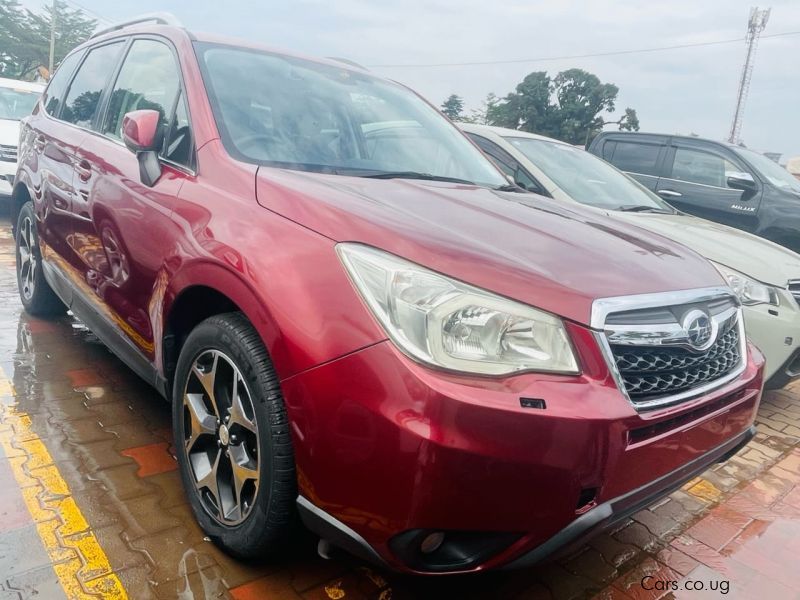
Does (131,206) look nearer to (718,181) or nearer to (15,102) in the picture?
(718,181)

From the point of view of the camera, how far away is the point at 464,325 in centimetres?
157

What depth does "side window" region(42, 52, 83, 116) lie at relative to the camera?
403 cm

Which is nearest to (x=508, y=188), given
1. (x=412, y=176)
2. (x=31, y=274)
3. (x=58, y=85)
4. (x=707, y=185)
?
(x=412, y=176)

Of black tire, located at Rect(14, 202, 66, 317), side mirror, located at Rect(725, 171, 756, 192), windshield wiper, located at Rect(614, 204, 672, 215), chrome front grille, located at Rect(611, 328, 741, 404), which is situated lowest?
black tire, located at Rect(14, 202, 66, 317)

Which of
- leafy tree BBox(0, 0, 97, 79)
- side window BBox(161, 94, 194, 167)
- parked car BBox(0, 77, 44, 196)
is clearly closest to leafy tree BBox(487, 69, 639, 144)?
leafy tree BBox(0, 0, 97, 79)

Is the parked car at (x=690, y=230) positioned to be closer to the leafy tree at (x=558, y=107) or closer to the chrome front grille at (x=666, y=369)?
the chrome front grille at (x=666, y=369)

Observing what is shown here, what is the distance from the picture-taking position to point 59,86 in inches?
164

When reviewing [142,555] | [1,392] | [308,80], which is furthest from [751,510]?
[1,392]

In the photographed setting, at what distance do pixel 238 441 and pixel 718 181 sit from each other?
21.4ft

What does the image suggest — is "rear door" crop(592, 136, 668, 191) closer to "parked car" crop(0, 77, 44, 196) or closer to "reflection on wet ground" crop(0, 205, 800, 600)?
"reflection on wet ground" crop(0, 205, 800, 600)

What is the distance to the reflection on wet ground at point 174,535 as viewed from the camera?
6.72 feet

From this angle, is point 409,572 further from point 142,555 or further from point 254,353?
point 142,555

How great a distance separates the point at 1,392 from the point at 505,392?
2905mm

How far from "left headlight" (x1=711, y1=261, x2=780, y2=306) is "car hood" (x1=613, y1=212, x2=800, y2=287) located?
56 mm
